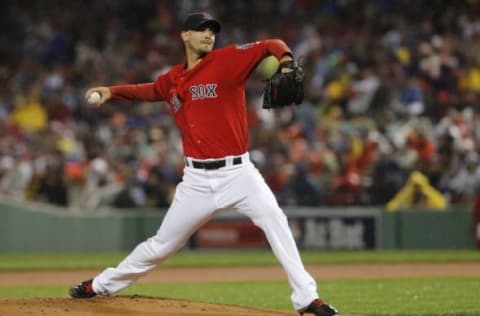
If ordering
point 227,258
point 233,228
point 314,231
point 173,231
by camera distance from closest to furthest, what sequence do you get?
point 173,231
point 227,258
point 314,231
point 233,228

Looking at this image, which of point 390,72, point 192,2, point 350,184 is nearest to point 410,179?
point 350,184

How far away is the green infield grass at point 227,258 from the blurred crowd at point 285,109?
1046 millimetres

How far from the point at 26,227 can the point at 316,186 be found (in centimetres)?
459

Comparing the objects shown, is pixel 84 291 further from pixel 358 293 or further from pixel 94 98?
pixel 358 293

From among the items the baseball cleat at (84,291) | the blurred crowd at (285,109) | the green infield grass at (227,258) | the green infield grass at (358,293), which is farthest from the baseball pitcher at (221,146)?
the blurred crowd at (285,109)

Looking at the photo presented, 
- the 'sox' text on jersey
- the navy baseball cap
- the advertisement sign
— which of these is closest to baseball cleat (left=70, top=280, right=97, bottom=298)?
the 'sox' text on jersey

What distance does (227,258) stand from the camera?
15.6 m

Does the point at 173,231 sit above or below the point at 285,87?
below

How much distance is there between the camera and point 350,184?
1639 cm

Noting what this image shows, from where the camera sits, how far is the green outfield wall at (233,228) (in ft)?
52.8

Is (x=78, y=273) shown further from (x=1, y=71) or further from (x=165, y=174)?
(x=1, y=71)

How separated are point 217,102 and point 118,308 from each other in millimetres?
1696

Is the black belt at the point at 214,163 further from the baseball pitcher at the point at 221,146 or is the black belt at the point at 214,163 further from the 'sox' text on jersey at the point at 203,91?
the 'sox' text on jersey at the point at 203,91

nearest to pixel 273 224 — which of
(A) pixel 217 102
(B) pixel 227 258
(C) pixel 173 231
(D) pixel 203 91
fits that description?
(C) pixel 173 231
